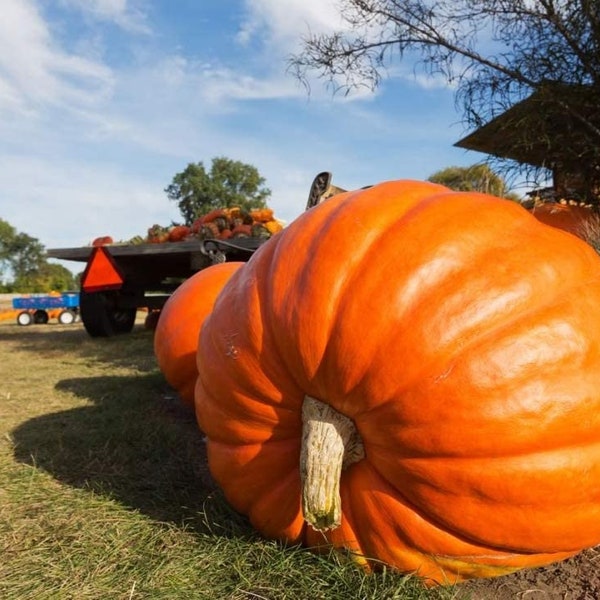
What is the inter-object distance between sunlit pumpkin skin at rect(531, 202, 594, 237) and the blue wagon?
44.2 feet

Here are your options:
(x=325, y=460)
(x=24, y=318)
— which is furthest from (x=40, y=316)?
(x=325, y=460)

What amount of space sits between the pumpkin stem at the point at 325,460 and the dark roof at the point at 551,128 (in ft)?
8.42

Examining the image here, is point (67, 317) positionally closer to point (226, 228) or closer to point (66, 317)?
point (66, 317)

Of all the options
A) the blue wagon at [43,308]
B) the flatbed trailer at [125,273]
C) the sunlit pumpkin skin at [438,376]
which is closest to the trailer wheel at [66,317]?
the blue wagon at [43,308]

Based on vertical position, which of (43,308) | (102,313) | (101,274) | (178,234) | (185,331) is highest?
(178,234)

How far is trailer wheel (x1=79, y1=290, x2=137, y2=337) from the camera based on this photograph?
7.22 m

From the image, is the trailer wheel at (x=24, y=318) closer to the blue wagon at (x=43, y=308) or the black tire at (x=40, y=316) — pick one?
the blue wagon at (x=43, y=308)

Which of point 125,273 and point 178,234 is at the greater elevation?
point 178,234

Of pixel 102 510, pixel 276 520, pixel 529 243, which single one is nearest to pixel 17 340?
pixel 102 510

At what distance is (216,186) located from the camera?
45.3 m

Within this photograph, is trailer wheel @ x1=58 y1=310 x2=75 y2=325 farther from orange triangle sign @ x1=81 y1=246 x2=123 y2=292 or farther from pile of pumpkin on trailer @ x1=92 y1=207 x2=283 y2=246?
orange triangle sign @ x1=81 y1=246 x2=123 y2=292

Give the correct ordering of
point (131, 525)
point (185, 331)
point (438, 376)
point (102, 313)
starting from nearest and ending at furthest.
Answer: point (438, 376)
point (131, 525)
point (185, 331)
point (102, 313)

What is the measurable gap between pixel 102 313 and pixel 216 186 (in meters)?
39.4

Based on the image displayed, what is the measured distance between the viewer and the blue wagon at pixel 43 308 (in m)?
14.0
